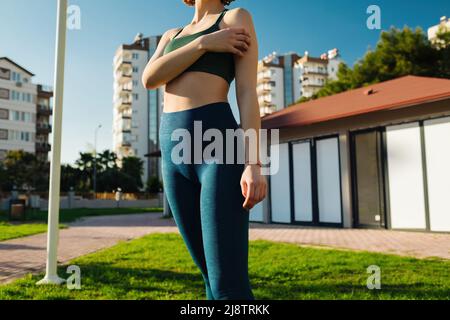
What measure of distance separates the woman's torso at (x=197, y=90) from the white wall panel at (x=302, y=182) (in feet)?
42.5

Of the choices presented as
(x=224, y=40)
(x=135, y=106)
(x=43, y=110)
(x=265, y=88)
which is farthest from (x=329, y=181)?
(x=265, y=88)

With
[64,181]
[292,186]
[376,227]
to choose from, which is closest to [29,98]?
[64,181]

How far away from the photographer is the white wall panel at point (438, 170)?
10.7 m

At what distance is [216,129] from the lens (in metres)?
1.47

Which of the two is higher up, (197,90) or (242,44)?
(242,44)

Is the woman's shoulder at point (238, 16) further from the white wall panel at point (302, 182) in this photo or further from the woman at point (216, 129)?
the white wall panel at point (302, 182)

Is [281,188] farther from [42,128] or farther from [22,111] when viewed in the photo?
[42,128]

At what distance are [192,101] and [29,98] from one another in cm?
5786

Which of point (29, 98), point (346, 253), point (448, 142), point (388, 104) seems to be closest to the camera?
point (346, 253)

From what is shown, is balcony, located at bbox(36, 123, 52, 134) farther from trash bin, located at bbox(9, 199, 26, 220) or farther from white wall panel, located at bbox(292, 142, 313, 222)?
white wall panel, located at bbox(292, 142, 313, 222)

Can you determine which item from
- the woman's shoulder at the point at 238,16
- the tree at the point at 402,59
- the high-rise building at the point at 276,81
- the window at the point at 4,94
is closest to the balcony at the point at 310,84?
the high-rise building at the point at 276,81

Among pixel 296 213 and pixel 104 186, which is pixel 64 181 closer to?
pixel 104 186

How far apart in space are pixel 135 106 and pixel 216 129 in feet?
222

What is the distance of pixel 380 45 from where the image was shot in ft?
84.4
